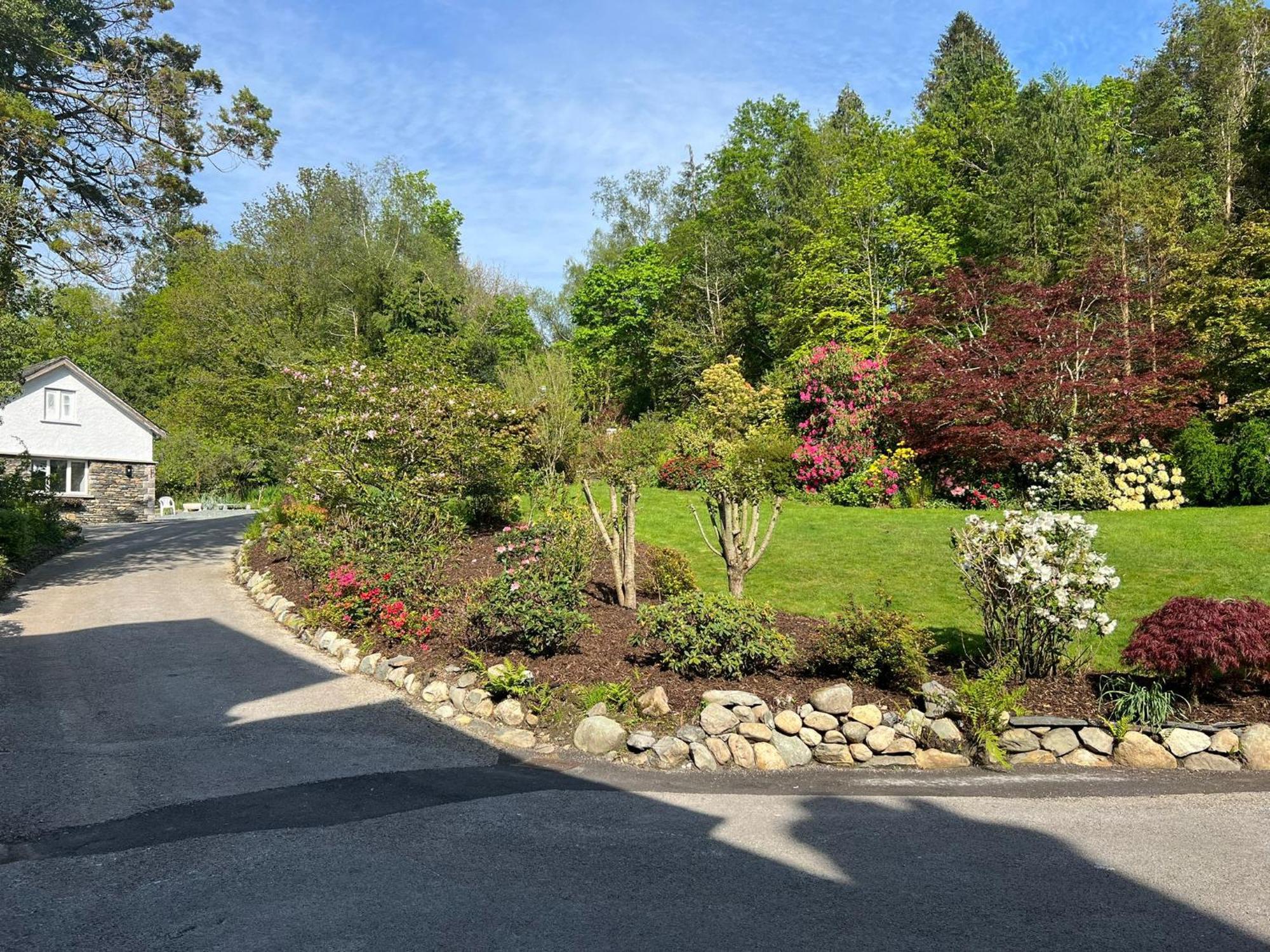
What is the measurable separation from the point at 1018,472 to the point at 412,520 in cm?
1187

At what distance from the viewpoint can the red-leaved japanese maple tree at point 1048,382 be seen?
1518 centimetres

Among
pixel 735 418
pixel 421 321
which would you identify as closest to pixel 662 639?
pixel 735 418

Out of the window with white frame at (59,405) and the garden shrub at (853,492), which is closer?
the garden shrub at (853,492)

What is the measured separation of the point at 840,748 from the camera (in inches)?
235

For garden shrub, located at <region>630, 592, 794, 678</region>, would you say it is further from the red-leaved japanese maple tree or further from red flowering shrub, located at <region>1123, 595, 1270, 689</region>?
the red-leaved japanese maple tree

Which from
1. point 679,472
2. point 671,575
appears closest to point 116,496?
point 679,472

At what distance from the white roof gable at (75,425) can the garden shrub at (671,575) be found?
1021 inches

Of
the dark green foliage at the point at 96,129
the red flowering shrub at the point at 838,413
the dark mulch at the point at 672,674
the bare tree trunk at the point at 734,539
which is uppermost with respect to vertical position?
the dark green foliage at the point at 96,129

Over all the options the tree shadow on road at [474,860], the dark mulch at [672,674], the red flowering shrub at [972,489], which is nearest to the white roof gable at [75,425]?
the dark mulch at [672,674]

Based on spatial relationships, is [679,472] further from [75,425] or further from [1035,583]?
[75,425]

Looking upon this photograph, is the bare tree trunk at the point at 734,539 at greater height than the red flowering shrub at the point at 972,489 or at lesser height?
lesser

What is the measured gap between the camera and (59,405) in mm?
28797

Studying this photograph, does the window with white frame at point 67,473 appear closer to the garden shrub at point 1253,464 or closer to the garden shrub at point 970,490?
the garden shrub at point 970,490

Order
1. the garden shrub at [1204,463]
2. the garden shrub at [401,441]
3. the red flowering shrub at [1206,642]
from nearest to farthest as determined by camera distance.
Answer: the red flowering shrub at [1206,642] < the garden shrub at [401,441] < the garden shrub at [1204,463]
